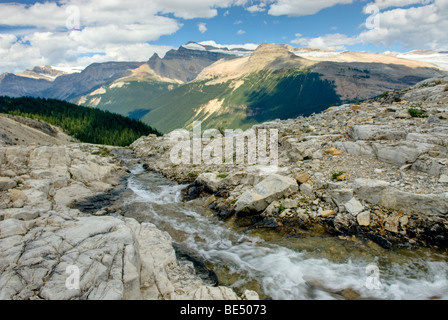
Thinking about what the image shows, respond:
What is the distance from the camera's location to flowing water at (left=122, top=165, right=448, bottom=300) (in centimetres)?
995

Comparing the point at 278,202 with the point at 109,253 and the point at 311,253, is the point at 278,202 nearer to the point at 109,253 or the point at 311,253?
the point at 311,253

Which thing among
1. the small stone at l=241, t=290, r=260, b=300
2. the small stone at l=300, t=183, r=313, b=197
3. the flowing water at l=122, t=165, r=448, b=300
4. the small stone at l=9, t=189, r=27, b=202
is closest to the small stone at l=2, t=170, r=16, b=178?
the small stone at l=9, t=189, r=27, b=202

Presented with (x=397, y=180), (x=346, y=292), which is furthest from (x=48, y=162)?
(x=397, y=180)

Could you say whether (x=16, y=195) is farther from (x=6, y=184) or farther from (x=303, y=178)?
(x=303, y=178)

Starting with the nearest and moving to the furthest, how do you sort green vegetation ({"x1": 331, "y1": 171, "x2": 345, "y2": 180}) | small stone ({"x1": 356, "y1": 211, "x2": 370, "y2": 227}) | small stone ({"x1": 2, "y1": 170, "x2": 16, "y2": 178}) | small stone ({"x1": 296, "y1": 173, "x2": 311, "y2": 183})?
small stone ({"x1": 356, "y1": 211, "x2": 370, "y2": 227})
green vegetation ({"x1": 331, "y1": 171, "x2": 345, "y2": 180})
small stone ({"x1": 296, "y1": 173, "x2": 311, "y2": 183})
small stone ({"x1": 2, "y1": 170, "x2": 16, "y2": 178})

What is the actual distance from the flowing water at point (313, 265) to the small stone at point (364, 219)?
1.06 metres

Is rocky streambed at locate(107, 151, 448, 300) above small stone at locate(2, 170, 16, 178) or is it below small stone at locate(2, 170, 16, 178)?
below

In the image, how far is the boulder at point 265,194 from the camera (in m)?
16.0

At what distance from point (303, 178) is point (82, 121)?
12416 cm

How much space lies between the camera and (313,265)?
454 inches

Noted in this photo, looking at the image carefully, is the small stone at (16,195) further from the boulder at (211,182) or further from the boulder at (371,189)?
the boulder at (371,189)

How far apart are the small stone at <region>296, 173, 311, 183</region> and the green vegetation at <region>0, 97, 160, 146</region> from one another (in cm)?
9844

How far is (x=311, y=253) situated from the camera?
40.3 feet

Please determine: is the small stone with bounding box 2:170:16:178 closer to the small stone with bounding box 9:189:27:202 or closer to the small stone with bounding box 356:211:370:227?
the small stone with bounding box 9:189:27:202
